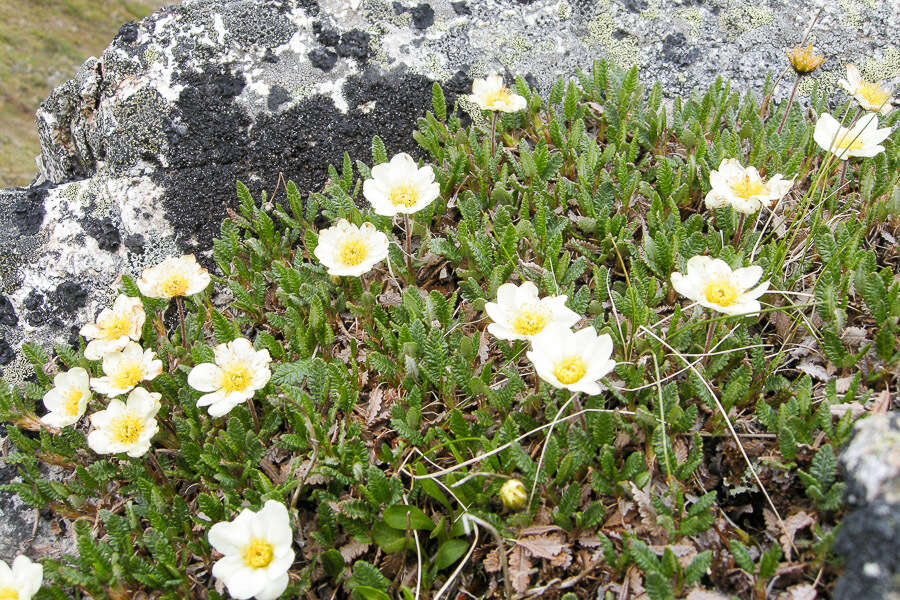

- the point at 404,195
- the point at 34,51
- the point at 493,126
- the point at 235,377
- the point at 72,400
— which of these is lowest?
the point at 34,51

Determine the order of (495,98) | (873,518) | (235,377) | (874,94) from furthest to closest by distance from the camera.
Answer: (495,98) → (874,94) → (235,377) → (873,518)

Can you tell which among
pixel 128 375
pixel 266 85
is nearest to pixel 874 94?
pixel 266 85

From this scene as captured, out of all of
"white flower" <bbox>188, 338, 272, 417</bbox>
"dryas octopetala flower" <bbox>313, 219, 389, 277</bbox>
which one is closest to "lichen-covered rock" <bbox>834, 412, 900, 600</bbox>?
"dryas octopetala flower" <bbox>313, 219, 389, 277</bbox>

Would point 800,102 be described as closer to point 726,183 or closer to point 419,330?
point 726,183

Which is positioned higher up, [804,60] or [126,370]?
[804,60]

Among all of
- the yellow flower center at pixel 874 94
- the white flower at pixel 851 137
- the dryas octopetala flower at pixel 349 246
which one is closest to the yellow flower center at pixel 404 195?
the dryas octopetala flower at pixel 349 246

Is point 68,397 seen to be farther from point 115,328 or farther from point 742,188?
point 742,188

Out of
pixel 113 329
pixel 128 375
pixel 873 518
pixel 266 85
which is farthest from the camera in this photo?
pixel 266 85
